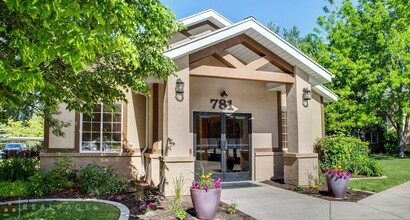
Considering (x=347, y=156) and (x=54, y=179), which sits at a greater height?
(x=347, y=156)

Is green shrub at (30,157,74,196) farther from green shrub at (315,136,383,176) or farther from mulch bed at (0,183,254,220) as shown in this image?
green shrub at (315,136,383,176)

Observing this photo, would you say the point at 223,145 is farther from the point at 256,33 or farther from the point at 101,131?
the point at 101,131

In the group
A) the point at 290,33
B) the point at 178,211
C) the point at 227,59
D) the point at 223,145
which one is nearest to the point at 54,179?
the point at 178,211

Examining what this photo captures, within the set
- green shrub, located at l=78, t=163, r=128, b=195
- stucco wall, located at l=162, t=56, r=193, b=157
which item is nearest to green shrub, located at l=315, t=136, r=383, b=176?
stucco wall, located at l=162, t=56, r=193, b=157

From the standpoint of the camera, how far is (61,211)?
7.16m

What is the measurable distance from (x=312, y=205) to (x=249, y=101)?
18.3ft

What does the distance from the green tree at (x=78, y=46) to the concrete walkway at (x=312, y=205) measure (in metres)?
3.99

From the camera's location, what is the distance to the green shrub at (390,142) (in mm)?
29750

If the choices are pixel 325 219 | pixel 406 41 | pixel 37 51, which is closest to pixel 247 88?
pixel 325 219

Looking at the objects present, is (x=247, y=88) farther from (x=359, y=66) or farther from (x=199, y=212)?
(x=359, y=66)

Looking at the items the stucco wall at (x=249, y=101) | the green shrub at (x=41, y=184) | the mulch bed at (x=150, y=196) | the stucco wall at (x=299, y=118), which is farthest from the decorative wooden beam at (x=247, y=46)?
the green shrub at (x=41, y=184)

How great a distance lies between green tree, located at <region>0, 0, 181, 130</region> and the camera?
3.38 meters

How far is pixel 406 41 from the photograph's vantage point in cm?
2256

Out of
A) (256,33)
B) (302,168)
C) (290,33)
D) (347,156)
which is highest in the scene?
(290,33)
